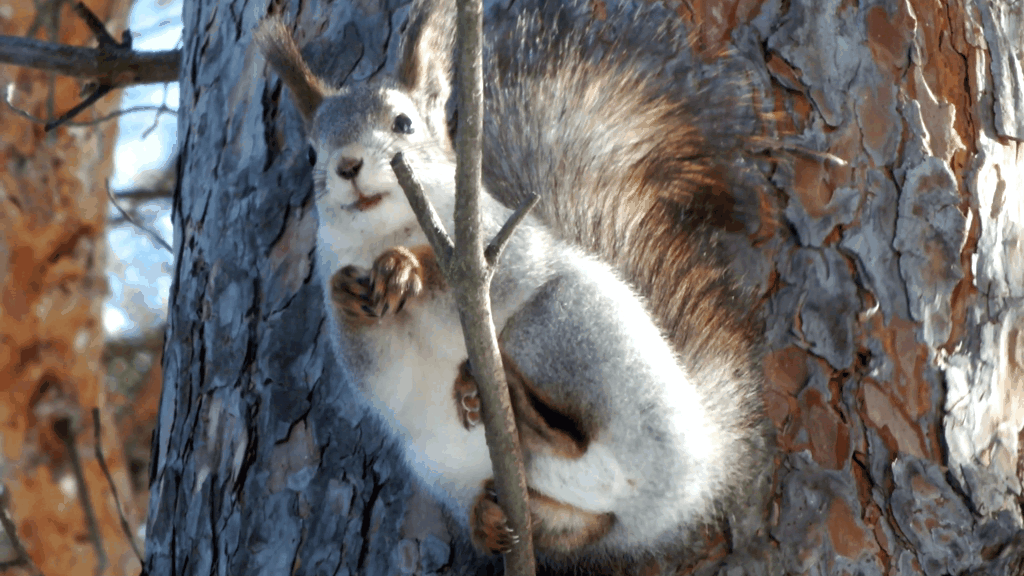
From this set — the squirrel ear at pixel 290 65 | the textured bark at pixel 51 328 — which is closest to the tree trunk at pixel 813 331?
the squirrel ear at pixel 290 65

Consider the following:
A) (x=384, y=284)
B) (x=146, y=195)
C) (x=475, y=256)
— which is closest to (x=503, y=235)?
(x=475, y=256)

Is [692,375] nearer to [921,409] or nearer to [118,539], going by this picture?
[921,409]

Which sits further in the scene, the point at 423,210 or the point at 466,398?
the point at 466,398

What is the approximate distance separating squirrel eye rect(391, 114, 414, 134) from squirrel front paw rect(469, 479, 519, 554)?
48cm

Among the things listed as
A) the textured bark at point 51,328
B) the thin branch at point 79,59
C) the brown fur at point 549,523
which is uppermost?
the thin branch at point 79,59

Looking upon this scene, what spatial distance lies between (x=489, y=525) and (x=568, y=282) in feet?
1.02

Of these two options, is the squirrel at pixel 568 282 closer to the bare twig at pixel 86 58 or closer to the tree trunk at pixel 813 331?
the tree trunk at pixel 813 331

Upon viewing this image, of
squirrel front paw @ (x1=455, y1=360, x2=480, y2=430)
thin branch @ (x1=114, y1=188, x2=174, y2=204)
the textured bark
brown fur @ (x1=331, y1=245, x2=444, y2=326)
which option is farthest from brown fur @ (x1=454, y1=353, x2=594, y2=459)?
thin branch @ (x1=114, y1=188, x2=174, y2=204)

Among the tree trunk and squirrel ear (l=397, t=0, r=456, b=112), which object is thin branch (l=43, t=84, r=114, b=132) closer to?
the tree trunk

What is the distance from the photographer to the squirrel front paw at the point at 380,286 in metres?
1.16

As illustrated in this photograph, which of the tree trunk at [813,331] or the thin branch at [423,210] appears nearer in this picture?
the thin branch at [423,210]

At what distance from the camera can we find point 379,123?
4.08 ft

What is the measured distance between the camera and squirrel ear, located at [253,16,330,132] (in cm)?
137

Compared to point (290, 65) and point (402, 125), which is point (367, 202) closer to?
point (402, 125)
